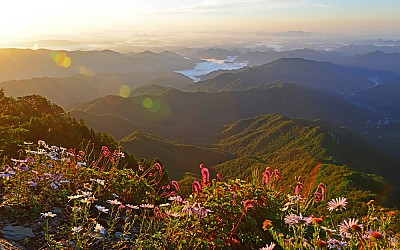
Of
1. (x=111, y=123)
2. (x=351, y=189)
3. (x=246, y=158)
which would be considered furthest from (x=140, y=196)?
(x=111, y=123)

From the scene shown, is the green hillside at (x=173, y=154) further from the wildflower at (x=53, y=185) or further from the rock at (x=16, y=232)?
the rock at (x=16, y=232)

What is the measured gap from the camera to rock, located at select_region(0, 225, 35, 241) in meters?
4.86

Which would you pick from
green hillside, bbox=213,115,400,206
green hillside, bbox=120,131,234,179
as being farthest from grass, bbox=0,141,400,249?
green hillside, bbox=120,131,234,179

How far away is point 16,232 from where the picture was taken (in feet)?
16.4

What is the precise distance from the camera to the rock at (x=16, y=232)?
486cm

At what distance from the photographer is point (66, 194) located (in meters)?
5.93

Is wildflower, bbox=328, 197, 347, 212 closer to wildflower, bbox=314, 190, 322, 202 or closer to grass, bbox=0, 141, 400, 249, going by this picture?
grass, bbox=0, 141, 400, 249

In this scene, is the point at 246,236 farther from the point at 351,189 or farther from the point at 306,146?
the point at 306,146

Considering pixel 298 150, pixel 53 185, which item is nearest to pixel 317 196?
pixel 53 185

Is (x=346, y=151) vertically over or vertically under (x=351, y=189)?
under

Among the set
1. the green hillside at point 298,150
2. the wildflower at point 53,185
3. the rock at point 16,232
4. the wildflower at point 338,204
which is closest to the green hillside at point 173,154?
the green hillside at point 298,150

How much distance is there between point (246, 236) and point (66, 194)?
2977 millimetres

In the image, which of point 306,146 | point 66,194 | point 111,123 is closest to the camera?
point 66,194

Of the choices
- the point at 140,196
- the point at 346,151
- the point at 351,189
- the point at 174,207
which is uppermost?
the point at 174,207
